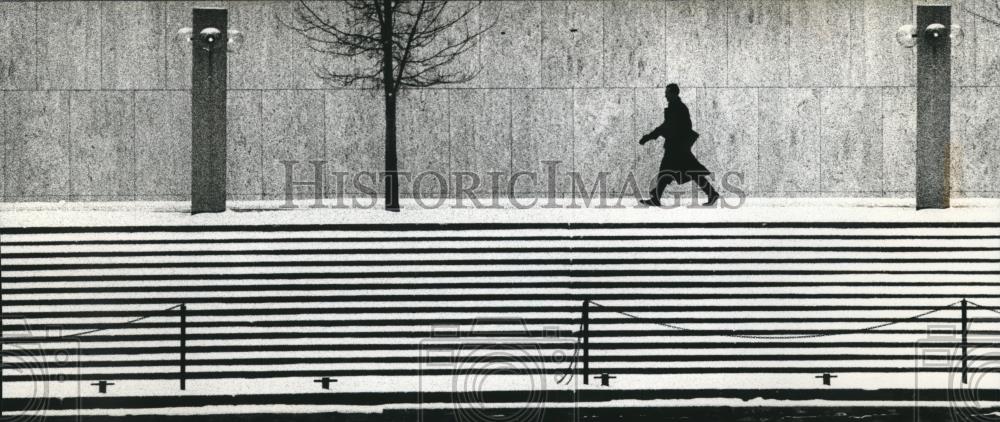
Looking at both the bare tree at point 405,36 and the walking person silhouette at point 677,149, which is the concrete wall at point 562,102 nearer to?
the bare tree at point 405,36

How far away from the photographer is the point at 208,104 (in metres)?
16.5

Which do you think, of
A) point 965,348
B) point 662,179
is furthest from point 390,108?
point 965,348

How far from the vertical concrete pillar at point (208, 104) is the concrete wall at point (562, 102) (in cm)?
395

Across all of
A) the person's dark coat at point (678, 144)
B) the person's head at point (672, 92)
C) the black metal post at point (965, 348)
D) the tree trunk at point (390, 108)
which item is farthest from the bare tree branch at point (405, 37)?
the black metal post at point (965, 348)

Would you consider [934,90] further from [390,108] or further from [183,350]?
[183,350]

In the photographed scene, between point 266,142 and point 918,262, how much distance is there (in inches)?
452

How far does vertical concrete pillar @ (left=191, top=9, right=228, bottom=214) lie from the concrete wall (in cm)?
395

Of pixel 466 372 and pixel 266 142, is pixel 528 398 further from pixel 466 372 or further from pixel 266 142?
pixel 266 142

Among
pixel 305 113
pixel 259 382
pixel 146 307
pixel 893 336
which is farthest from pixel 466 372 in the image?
pixel 305 113

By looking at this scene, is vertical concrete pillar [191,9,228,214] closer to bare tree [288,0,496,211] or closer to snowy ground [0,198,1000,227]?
snowy ground [0,198,1000,227]

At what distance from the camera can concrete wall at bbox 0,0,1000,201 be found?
20516 mm

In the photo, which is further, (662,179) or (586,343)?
(662,179)

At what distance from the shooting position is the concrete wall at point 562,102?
20.5m

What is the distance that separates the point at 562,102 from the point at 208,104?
259 inches
